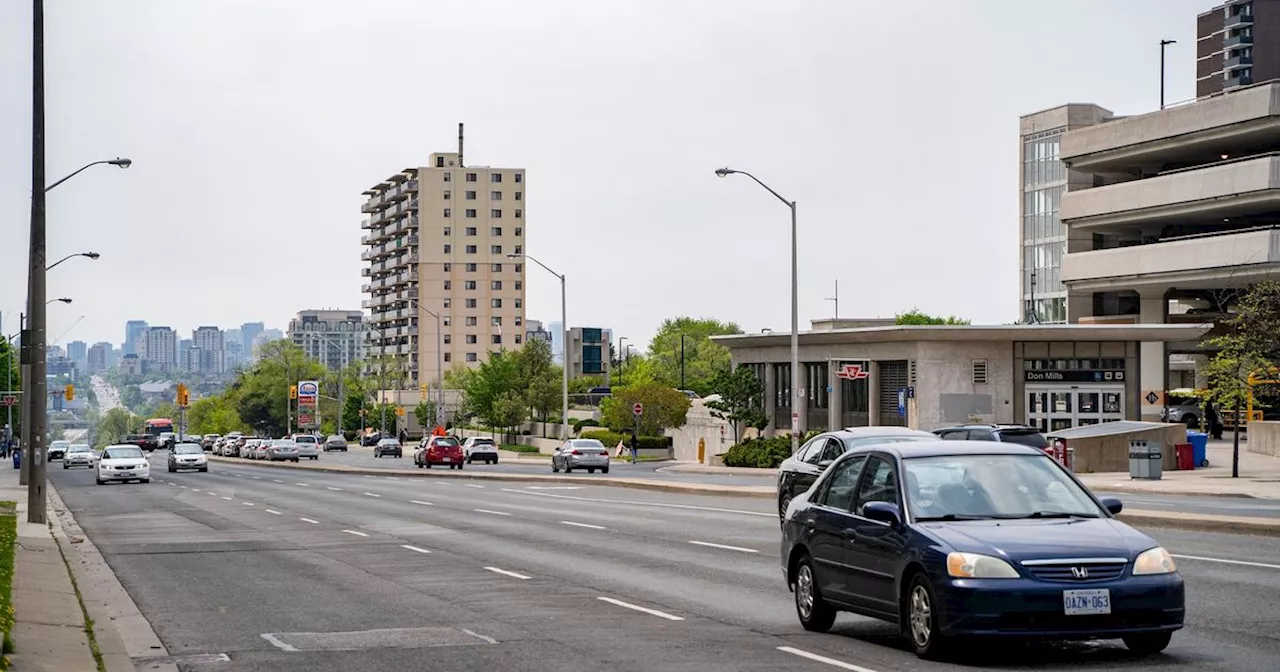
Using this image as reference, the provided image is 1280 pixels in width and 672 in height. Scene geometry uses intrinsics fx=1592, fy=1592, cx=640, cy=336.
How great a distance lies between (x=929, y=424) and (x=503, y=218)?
123957mm

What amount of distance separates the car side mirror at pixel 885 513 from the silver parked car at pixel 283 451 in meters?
81.3

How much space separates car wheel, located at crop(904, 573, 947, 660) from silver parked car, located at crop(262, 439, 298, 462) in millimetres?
81464

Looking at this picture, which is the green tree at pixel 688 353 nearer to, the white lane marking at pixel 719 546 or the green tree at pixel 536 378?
the green tree at pixel 536 378

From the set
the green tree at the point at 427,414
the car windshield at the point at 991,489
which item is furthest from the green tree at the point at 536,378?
the car windshield at the point at 991,489

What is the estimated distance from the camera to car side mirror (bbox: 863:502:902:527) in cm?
1155

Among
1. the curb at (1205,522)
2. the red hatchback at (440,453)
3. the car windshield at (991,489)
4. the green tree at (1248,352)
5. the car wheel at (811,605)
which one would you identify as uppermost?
the green tree at (1248,352)

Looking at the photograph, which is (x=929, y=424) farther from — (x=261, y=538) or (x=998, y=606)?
(x=998, y=606)

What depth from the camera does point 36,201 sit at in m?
29.7

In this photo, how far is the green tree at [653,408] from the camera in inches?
3617

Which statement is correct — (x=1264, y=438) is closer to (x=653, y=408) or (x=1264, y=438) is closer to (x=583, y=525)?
(x=583, y=525)

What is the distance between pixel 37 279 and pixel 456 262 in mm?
154960

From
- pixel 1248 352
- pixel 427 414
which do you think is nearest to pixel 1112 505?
pixel 1248 352

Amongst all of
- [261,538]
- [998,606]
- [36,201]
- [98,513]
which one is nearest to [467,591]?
[998,606]

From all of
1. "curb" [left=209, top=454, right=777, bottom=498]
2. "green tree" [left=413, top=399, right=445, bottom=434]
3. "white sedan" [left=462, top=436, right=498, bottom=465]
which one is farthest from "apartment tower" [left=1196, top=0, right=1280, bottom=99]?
"curb" [left=209, top=454, right=777, bottom=498]
